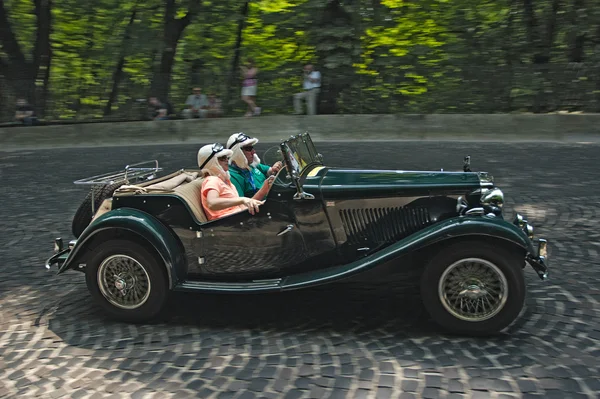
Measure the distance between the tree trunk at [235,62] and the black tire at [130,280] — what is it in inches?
607

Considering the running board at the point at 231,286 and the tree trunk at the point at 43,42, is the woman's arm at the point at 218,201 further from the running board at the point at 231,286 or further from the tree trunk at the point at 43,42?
the tree trunk at the point at 43,42

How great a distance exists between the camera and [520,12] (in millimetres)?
20078

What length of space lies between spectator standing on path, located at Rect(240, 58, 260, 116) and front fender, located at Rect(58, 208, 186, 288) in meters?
15.1

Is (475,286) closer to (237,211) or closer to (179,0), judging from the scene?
(237,211)

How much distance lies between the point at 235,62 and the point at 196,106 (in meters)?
2.70

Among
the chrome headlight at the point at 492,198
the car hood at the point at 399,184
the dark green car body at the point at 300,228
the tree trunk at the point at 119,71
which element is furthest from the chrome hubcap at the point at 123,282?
the tree trunk at the point at 119,71

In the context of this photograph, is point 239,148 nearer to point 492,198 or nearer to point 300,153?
point 300,153

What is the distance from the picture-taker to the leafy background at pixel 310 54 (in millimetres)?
18906

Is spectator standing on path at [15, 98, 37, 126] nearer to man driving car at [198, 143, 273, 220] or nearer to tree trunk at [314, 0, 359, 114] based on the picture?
tree trunk at [314, 0, 359, 114]

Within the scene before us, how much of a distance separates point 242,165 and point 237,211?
838 mm

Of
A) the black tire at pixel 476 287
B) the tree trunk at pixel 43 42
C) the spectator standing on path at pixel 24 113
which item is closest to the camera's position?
the black tire at pixel 476 287

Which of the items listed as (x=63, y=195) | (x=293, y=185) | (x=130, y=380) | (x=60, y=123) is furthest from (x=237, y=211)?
(x=60, y=123)

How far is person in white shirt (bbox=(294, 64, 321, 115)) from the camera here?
19797 mm

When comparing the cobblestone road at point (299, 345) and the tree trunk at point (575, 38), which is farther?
the tree trunk at point (575, 38)
